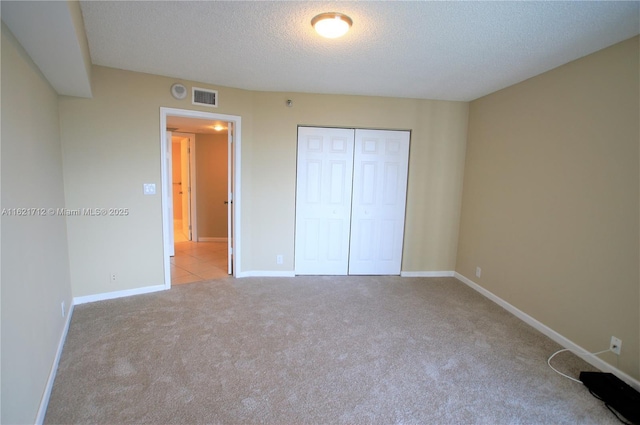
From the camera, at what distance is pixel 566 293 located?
106 inches

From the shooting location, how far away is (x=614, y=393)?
1977 millimetres

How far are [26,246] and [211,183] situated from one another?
458 centimetres

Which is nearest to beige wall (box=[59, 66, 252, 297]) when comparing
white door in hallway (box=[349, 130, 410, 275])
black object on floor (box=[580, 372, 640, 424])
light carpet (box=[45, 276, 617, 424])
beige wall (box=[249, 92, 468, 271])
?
light carpet (box=[45, 276, 617, 424])

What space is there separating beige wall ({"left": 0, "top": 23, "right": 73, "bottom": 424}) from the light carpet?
312 millimetres

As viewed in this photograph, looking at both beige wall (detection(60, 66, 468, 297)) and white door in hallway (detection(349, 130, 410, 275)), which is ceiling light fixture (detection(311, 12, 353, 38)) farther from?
white door in hallway (detection(349, 130, 410, 275))

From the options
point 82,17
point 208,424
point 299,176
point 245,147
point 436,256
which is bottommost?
point 208,424

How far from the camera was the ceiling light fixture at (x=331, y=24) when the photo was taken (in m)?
1.98

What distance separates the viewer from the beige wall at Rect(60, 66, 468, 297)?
309 cm

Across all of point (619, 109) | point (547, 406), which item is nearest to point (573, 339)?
point (547, 406)

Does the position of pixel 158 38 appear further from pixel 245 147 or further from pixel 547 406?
pixel 547 406

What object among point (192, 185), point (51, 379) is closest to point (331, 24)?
point (51, 379)

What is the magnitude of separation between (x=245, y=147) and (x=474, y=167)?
2.90 m

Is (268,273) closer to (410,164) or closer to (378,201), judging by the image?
(378,201)

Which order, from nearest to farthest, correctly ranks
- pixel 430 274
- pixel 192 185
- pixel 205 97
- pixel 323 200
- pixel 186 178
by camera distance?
pixel 205 97, pixel 323 200, pixel 430 274, pixel 192 185, pixel 186 178
